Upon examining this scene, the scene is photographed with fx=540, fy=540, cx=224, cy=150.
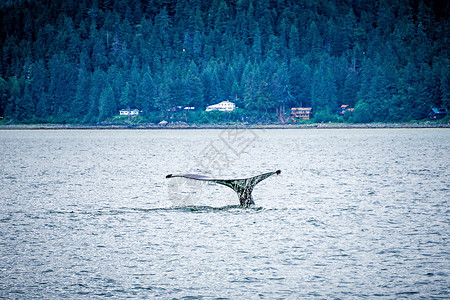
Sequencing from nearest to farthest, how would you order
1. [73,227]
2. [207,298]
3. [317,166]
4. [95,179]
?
[207,298], [73,227], [95,179], [317,166]

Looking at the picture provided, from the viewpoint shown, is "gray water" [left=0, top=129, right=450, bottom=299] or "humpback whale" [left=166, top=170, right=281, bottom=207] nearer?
"gray water" [left=0, top=129, right=450, bottom=299]

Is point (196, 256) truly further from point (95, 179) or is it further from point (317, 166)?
point (317, 166)

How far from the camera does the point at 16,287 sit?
57.8 feet

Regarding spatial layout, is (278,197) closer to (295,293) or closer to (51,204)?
(51,204)

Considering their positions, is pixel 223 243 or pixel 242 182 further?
pixel 242 182

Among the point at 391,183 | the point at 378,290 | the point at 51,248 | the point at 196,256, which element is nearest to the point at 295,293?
the point at 378,290

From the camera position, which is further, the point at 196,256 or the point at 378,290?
the point at 196,256

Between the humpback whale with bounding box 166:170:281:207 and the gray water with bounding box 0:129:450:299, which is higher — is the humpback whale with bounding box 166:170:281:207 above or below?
above

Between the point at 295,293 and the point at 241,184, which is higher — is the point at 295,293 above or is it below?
below

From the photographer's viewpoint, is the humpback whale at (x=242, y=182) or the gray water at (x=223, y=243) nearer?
the gray water at (x=223, y=243)

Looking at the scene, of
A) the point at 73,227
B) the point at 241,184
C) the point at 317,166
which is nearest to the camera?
the point at 73,227

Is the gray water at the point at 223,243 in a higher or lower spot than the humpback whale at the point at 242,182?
lower

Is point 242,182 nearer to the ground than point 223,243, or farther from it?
farther from it

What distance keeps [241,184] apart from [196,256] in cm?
998
